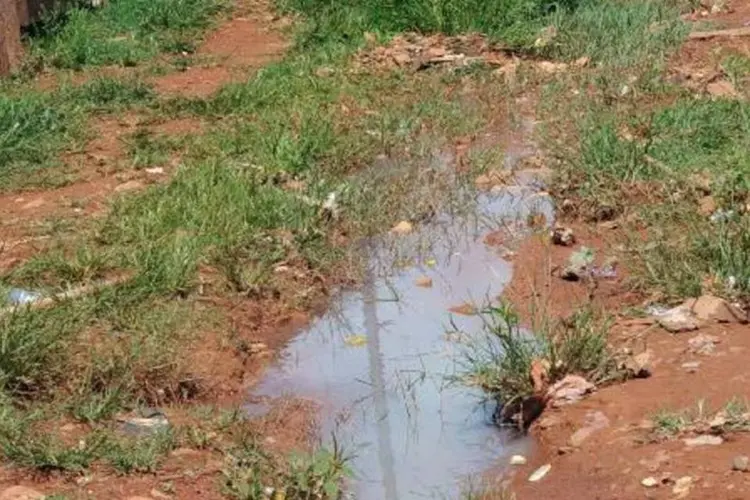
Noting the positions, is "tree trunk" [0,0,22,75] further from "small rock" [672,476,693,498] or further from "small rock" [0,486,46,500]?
"small rock" [672,476,693,498]

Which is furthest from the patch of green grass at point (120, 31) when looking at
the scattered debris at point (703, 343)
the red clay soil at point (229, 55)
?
the scattered debris at point (703, 343)

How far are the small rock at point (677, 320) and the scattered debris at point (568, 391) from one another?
1.74ft

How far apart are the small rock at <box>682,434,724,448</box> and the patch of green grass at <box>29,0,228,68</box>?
19.2ft

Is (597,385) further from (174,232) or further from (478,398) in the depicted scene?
(174,232)

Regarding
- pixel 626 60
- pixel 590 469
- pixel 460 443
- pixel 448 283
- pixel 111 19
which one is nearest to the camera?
pixel 590 469

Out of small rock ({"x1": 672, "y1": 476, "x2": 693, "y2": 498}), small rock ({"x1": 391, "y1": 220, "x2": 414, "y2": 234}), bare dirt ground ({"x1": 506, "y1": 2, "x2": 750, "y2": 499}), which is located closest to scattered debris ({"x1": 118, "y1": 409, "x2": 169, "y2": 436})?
bare dirt ground ({"x1": 506, "y1": 2, "x2": 750, "y2": 499})

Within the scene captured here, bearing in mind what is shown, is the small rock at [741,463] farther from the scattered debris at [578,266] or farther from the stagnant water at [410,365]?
the scattered debris at [578,266]

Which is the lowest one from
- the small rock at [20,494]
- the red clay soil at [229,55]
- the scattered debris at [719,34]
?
the red clay soil at [229,55]

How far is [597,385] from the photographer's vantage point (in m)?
4.36

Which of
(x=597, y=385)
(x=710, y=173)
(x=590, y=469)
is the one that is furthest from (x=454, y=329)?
(x=710, y=173)

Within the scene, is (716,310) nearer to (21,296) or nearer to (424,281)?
(424,281)

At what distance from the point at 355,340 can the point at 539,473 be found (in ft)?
4.01

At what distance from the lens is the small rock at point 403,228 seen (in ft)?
19.7

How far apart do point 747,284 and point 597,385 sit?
0.78 meters
